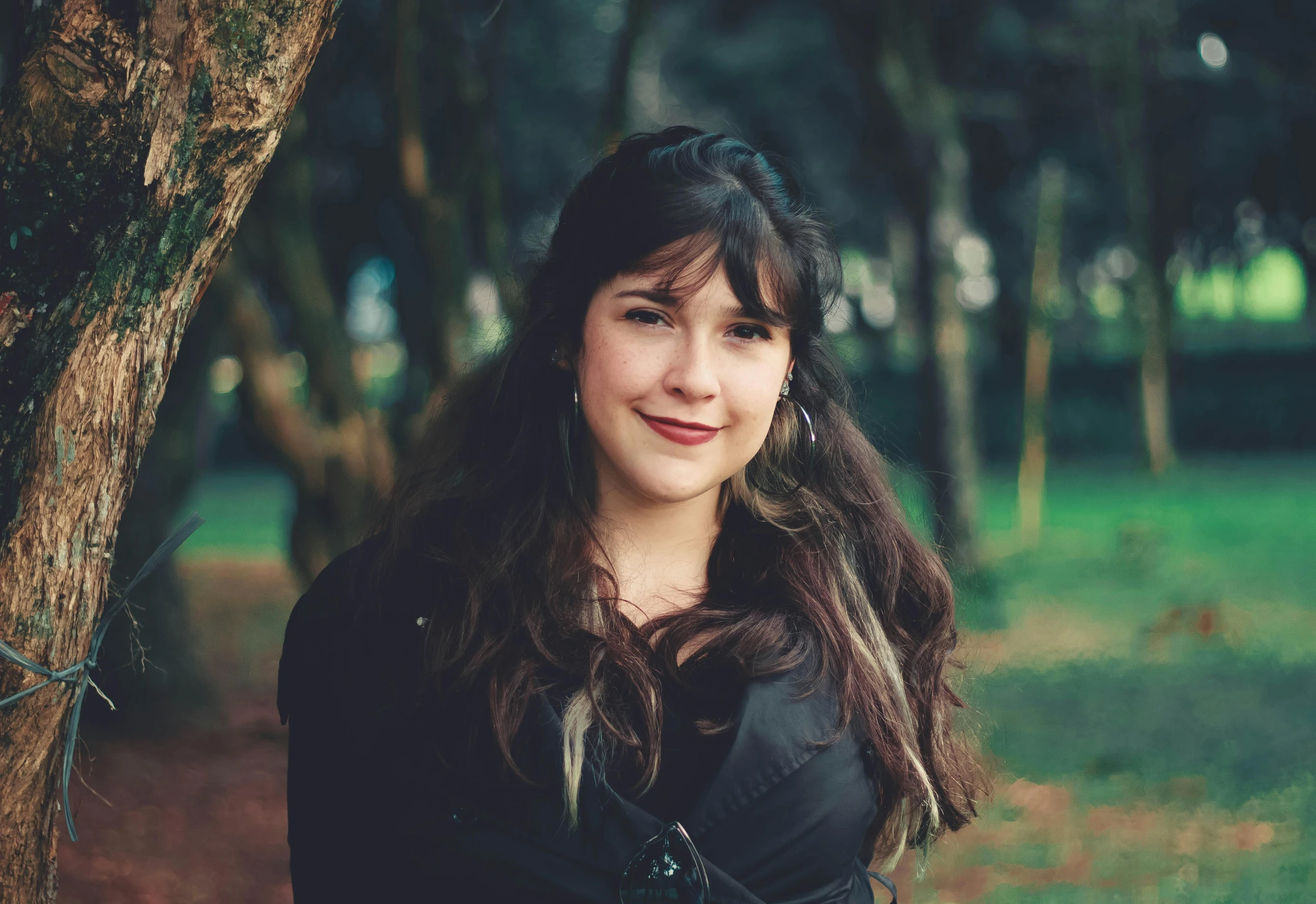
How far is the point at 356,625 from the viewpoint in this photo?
7.30 ft

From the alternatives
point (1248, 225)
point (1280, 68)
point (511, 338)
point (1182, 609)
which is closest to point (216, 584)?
point (1182, 609)

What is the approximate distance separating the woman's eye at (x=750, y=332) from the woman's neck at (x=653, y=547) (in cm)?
34

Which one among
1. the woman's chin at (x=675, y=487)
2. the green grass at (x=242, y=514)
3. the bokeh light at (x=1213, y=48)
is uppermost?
the bokeh light at (x=1213, y=48)

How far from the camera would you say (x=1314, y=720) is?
23.4ft

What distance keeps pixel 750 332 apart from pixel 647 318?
0.19 metres

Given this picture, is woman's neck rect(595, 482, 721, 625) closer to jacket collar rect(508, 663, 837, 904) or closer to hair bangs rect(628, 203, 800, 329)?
jacket collar rect(508, 663, 837, 904)

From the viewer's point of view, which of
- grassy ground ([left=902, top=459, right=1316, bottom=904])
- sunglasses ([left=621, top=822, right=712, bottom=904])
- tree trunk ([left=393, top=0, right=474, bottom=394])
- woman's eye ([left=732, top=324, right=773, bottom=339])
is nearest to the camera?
sunglasses ([left=621, top=822, right=712, bottom=904])

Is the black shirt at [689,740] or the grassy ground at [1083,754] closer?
the black shirt at [689,740]

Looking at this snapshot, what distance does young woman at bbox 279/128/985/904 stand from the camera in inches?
80.7

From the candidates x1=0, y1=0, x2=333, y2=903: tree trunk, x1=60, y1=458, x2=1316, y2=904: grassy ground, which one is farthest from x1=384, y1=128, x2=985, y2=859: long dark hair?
x1=60, y1=458, x2=1316, y2=904: grassy ground

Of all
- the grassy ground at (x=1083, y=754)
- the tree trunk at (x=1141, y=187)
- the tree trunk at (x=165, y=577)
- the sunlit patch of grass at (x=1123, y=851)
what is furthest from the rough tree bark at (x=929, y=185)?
the tree trunk at (x=1141, y=187)

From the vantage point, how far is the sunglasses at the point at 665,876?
1979mm

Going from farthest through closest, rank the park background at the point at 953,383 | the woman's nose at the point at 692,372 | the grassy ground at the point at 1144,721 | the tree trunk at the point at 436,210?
the tree trunk at the point at 436,210, the park background at the point at 953,383, the grassy ground at the point at 1144,721, the woman's nose at the point at 692,372

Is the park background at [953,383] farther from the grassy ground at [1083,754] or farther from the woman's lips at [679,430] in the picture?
the woman's lips at [679,430]
